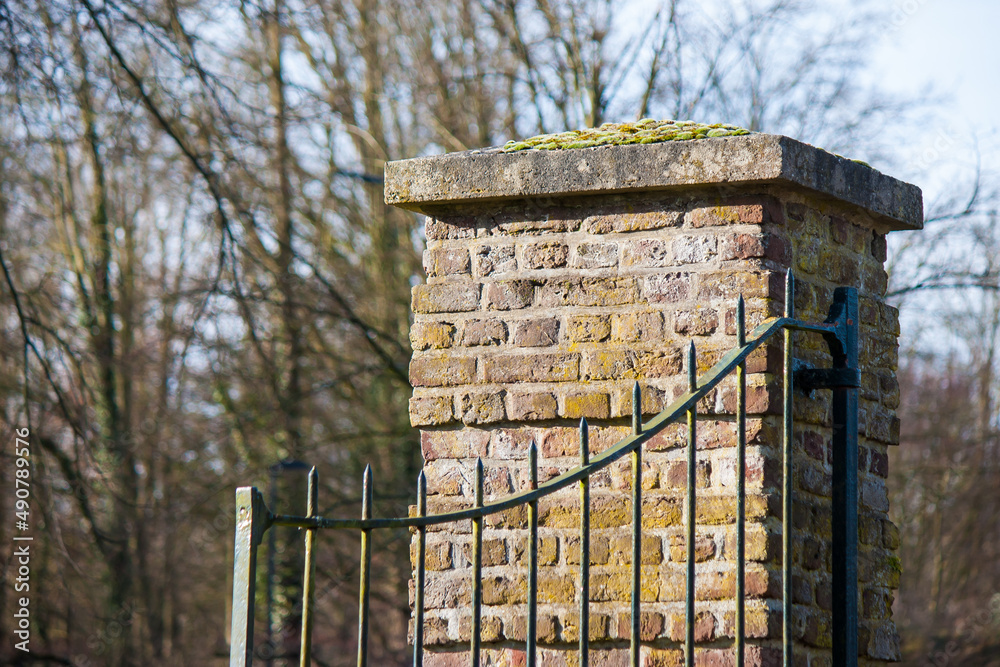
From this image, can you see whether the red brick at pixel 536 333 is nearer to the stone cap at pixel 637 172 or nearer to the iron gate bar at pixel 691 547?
the stone cap at pixel 637 172

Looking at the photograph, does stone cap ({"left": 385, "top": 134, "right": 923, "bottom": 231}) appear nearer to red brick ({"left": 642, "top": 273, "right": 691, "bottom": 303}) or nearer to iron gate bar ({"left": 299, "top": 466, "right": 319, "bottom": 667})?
red brick ({"left": 642, "top": 273, "right": 691, "bottom": 303})

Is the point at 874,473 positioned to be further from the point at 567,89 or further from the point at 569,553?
the point at 567,89

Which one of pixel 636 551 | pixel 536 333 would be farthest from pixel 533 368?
pixel 636 551

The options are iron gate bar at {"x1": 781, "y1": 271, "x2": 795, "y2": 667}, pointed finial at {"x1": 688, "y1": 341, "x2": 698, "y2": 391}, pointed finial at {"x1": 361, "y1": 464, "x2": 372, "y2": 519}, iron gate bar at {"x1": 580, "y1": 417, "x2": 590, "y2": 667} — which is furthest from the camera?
iron gate bar at {"x1": 781, "y1": 271, "x2": 795, "y2": 667}

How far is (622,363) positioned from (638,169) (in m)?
0.50

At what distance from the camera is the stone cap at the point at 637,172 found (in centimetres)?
279

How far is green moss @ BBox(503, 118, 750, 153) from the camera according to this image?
3.02 metres

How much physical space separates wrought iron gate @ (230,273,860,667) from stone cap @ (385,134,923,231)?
337 mm

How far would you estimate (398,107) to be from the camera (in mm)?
13242

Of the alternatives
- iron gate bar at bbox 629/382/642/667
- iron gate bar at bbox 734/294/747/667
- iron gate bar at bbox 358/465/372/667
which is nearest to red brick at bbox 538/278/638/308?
iron gate bar at bbox 734/294/747/667

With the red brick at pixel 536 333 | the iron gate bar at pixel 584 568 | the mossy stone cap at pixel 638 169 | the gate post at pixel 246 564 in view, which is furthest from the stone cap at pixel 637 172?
the gate post at pixel 246 564

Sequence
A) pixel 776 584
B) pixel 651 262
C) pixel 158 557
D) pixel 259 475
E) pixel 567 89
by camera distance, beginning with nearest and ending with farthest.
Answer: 1. pixel 776 584
2. pixel 651 262
3. pixel 567 89
4. pixel 259 475
5. pixel 158 557

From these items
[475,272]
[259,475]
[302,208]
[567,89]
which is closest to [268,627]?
[259,475]

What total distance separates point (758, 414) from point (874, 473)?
664mm
